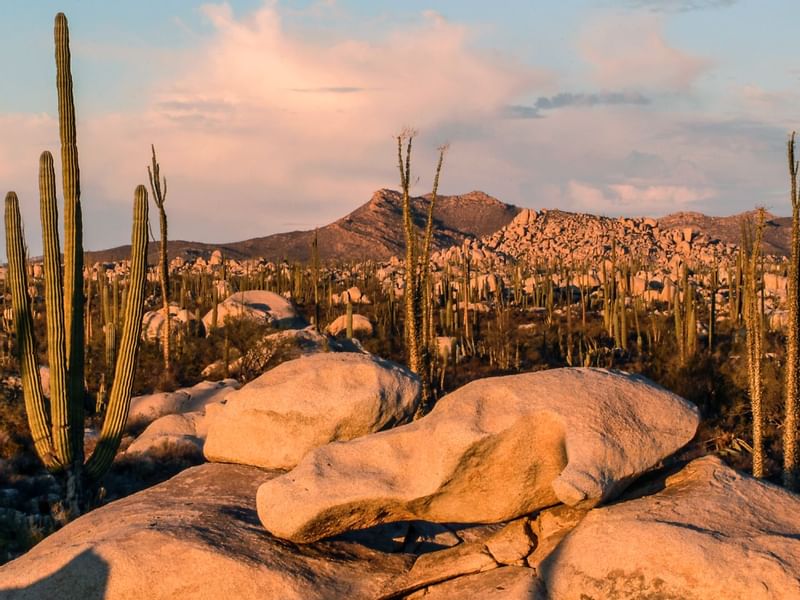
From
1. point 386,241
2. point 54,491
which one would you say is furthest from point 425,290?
point 386,241

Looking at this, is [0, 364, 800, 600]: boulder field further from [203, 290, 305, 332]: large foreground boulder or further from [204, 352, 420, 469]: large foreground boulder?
[203, 290, 305, 332]: large foreground boulder

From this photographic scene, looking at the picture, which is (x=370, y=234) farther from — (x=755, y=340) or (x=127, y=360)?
(x=127, y=360)

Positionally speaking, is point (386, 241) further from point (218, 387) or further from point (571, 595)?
point (571, 595)

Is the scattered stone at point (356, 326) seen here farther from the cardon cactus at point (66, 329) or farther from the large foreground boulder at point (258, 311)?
the cardon cactus at point (66, 329)

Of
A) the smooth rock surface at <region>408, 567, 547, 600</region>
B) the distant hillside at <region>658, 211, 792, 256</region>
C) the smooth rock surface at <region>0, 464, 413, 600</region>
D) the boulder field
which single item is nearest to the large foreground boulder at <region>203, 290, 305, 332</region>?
the smooth rock surface at <region>0, 464, 413, 600</region>

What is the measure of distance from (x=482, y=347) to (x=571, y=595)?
88.7ft

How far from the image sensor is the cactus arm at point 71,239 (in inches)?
442

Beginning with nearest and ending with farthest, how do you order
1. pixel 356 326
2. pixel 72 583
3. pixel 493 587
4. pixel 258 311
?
1. pixel 493 587
2. pixel 72 583
3. pixel 258 311
4. pixel 356 326

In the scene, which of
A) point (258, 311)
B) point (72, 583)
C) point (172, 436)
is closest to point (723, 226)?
point (258, 311)

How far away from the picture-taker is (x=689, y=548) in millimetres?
5977

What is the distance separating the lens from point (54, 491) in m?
13.4

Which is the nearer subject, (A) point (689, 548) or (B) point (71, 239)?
(A) point (689, 548)

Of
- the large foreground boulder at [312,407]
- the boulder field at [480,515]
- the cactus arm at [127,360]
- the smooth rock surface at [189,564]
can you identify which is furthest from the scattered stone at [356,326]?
the boulder field at [480,515]

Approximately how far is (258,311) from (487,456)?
26.6m
